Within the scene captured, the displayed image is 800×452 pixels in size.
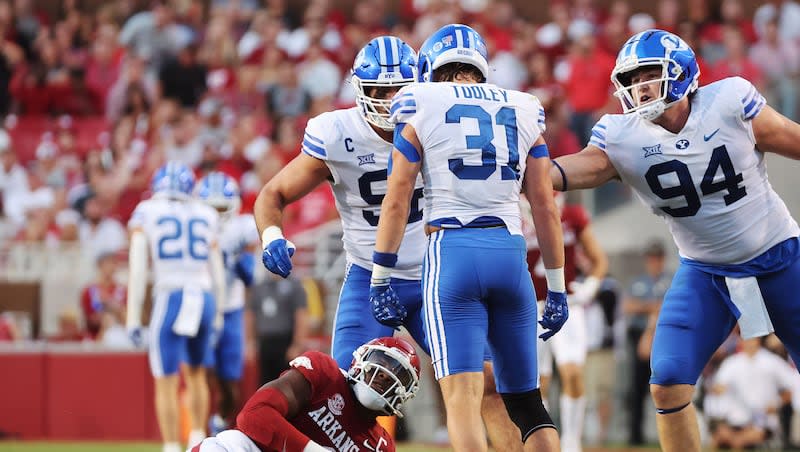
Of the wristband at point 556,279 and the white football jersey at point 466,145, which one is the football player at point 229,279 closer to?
the wristband at point 556,279

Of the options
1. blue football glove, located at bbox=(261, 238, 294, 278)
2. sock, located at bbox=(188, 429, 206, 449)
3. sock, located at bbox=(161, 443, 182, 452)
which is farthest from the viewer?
sock, located at bbox=(188, 429, 206, 449)

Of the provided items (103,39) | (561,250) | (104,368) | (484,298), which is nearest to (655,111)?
(561,250)

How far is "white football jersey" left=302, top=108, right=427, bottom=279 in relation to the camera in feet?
20.1

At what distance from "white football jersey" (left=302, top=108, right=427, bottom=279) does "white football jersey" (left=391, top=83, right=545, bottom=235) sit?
0.65 meters

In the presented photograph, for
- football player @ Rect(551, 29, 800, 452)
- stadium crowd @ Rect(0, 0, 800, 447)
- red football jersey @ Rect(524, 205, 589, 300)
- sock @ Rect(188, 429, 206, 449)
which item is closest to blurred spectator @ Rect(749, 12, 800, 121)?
stadium crowd @ Rect(0, 0, 800, 447)

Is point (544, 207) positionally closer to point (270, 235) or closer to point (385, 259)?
point (385, 259)

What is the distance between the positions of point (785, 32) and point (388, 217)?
11.2m

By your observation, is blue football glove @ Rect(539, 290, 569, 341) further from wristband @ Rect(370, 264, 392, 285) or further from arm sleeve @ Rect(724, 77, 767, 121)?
arm sleeve @ Rect(724, 77, 767, 121)

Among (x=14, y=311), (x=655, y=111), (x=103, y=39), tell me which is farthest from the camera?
(x=103, y=39)

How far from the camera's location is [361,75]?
6.09m

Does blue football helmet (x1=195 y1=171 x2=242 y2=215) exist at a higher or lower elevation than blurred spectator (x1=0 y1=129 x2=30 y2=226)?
lower

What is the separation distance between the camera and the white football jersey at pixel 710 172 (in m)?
5.98

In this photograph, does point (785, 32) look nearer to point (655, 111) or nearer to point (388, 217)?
point (655, 111)

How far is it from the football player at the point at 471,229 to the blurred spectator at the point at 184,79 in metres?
11.4
